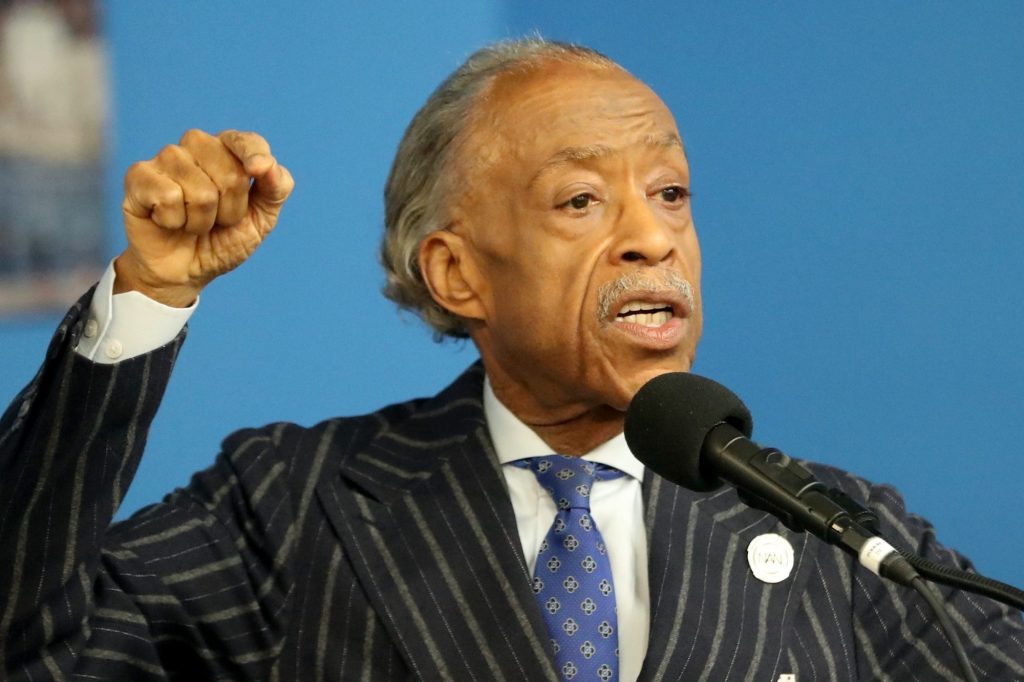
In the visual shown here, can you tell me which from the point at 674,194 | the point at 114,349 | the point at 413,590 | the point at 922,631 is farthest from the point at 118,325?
the point at 922,631

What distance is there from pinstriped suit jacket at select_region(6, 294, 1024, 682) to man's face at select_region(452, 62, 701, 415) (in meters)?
0.14

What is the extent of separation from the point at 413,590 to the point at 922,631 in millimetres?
533

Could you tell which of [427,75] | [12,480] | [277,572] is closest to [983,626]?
[277,572]

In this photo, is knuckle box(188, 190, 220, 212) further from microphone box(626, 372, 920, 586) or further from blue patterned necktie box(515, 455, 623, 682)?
blue patterned necktie box(515, 455, 623, 682)

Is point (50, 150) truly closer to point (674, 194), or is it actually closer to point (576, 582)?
point (674, 194)

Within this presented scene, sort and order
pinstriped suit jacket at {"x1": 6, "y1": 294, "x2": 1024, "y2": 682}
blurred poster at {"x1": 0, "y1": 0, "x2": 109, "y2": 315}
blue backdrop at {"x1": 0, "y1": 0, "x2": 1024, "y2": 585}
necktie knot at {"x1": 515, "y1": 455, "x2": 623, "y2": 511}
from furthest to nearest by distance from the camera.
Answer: blue backdrop at {"x1": 0, "y1": 0, "x2": 1024, "y2": 585} → blurred poster at {"x1": 0, "y1": 0, "x2": 109, "y2": 315} → necktie knot at {"x1": 515, "y1": 455, "x2": 623, "y2": 511} → pinstriped suit jacket at {"x1": 6, "y1": 294, "x2": 1024, "y2": 682}

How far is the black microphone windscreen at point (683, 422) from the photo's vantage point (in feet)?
3.54

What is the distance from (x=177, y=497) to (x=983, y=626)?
866 millimetres

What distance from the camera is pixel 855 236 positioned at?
2.49m

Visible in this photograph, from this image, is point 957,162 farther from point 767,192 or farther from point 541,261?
point 541,261

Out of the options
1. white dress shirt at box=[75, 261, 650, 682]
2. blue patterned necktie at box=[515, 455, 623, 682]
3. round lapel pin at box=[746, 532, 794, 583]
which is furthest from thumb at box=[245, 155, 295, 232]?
round lapel pin at box=[746, 532, 794, 583]

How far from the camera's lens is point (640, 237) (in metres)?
1.56

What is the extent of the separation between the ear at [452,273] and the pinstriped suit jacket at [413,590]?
167 millimetres

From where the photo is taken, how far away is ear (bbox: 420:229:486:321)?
68.2 inches
